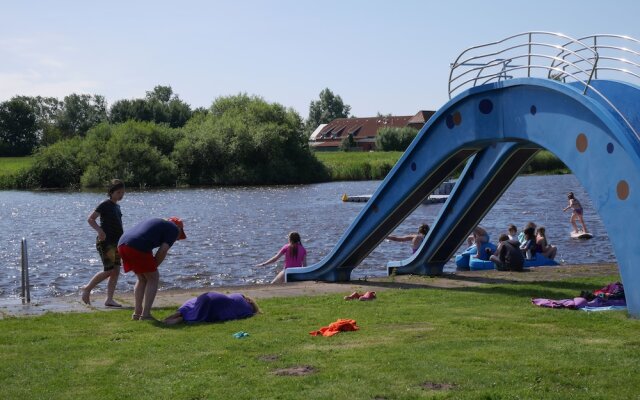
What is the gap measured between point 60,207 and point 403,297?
1913 inches

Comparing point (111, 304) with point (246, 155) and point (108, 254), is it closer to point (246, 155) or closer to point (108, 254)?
point (108, 254)

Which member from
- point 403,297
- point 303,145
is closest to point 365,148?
point 303,145

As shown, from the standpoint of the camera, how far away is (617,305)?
12.5m

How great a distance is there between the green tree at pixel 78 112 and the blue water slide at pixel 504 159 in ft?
479

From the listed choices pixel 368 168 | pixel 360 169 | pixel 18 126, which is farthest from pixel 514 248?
pixel 18 126

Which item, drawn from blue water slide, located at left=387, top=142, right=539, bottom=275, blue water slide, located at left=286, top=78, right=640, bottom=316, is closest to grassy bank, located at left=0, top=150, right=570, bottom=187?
blue water slide, located at left=387, top=142, right=539, bottom=275

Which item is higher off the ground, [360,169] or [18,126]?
[18,126]

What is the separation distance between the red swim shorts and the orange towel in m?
2.75

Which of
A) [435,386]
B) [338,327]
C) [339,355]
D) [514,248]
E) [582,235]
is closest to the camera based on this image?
[435,386]

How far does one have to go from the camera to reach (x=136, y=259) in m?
12.2

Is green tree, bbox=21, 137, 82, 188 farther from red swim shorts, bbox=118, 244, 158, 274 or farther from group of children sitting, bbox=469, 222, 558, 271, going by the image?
red swim shorts, bbox=118, 244, 158, 274

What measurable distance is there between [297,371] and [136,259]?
4.30 m

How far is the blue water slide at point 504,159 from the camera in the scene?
1156 centimetres

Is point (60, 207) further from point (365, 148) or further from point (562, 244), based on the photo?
point (365, 148)
